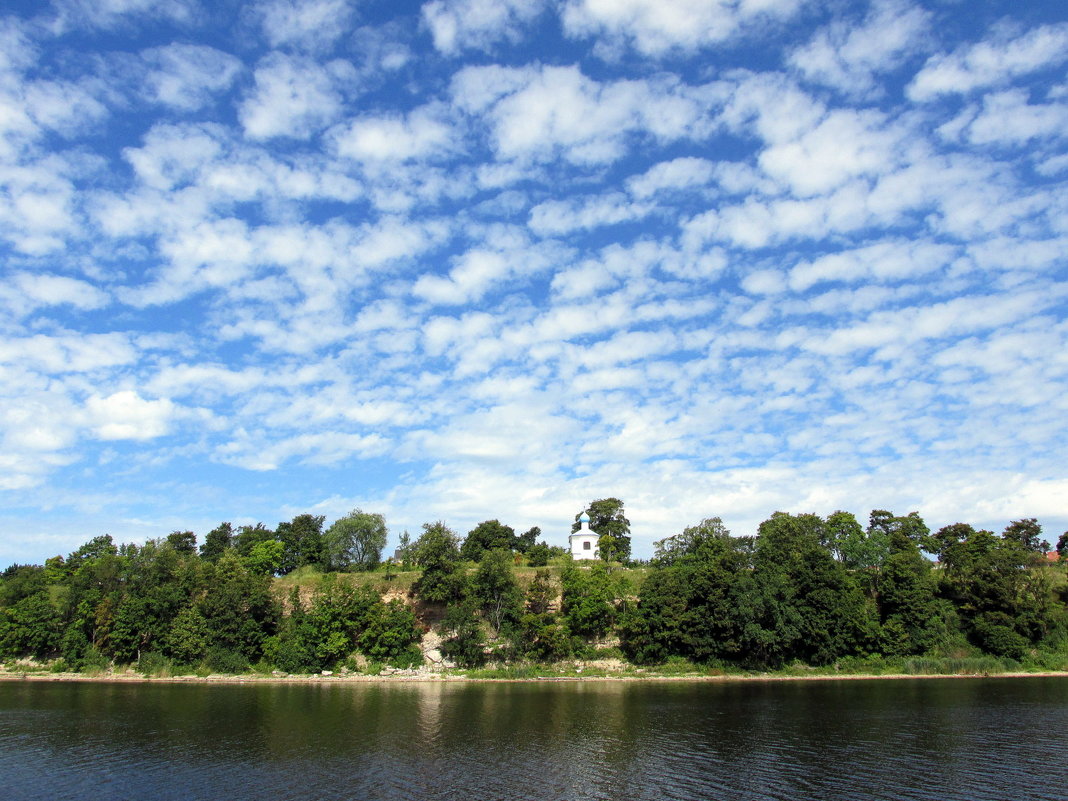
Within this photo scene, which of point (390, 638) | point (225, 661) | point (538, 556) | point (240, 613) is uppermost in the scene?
point (538, 556)

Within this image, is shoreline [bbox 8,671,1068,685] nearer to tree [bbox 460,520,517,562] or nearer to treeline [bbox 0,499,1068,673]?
treeline [bbox 0,499,1068,673]

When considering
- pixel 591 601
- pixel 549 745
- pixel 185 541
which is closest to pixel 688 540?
pixel 591 601

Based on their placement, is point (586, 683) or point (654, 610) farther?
point (654, 610)

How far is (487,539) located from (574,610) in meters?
36.7

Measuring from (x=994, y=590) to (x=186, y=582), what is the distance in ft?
295

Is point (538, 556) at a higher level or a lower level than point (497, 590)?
higher

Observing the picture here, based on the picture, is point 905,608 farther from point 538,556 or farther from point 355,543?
point 355,543

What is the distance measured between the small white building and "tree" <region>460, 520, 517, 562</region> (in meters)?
10.3

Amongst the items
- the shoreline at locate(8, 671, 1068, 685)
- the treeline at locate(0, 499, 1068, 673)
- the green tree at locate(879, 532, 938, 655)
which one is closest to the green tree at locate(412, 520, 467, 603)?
the treeline at locate(0, 499, 1068, 673)

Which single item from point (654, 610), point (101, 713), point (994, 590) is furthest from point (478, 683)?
point (994, 590)

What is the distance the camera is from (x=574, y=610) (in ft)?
233

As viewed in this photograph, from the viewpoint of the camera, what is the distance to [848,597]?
220 ft

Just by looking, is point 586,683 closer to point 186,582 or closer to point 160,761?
point 160,761

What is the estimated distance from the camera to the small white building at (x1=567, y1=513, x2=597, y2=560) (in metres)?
98.5
